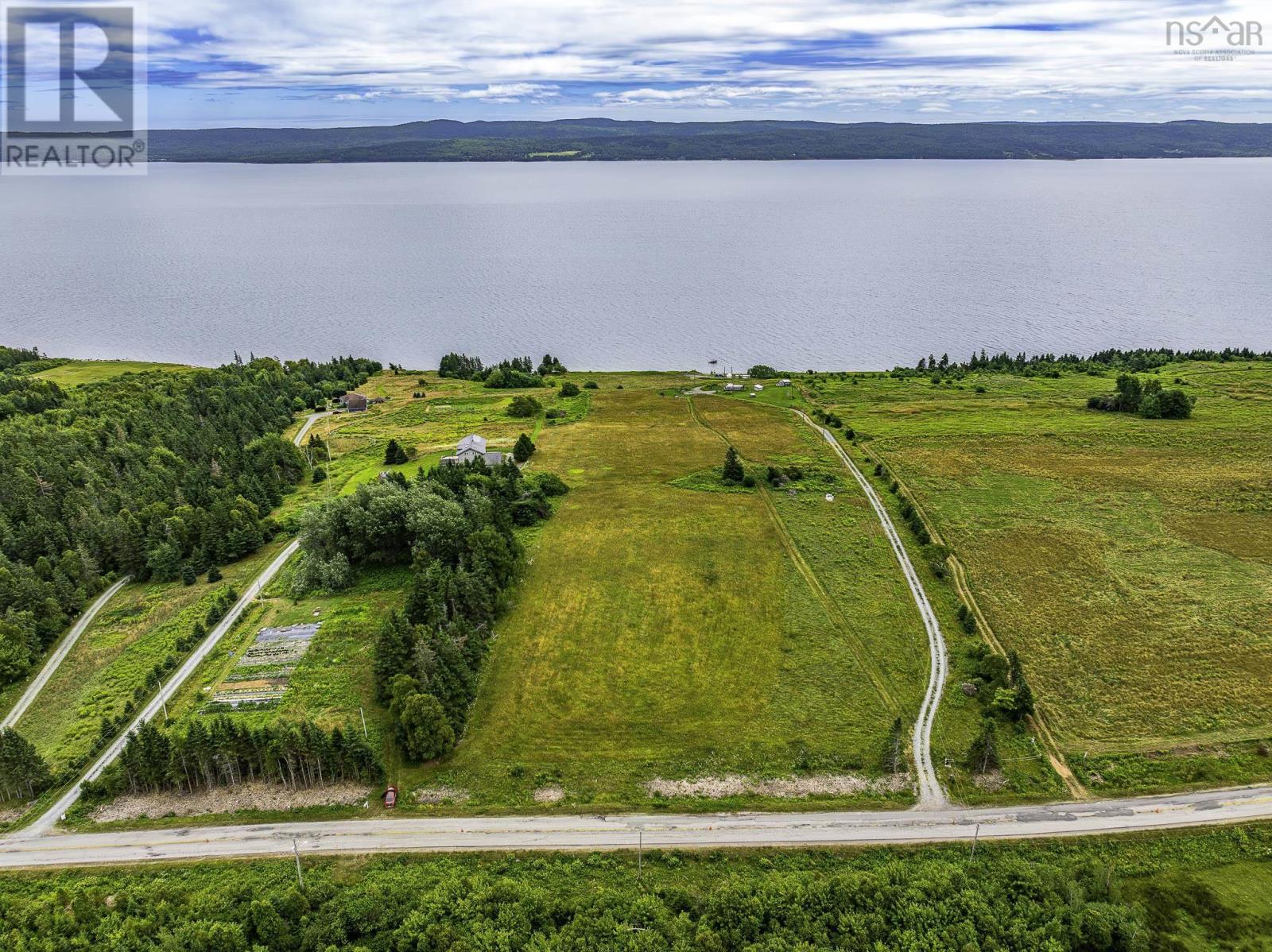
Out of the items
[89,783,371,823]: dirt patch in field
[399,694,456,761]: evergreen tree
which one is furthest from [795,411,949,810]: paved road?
[89,783,371,823]: dirt patch in field

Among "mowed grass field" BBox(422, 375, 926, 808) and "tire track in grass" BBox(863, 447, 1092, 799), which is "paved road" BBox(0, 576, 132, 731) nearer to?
"mowed grass field" BBox(422, 375, 926, 808)

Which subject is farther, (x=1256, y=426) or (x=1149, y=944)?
(x=1256, y=426)

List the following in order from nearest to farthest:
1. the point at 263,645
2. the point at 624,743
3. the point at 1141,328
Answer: the point at 624,743 → the point at 263,645 → the point at 1141,328

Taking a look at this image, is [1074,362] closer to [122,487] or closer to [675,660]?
[675,660]

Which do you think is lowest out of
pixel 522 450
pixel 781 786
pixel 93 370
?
pixel 781 786

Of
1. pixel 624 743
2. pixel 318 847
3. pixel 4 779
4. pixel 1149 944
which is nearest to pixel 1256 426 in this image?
pixel 1149 944

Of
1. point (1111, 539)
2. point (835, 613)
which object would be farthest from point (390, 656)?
point (1111, 539)

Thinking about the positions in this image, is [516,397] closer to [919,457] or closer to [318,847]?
[919,457]
